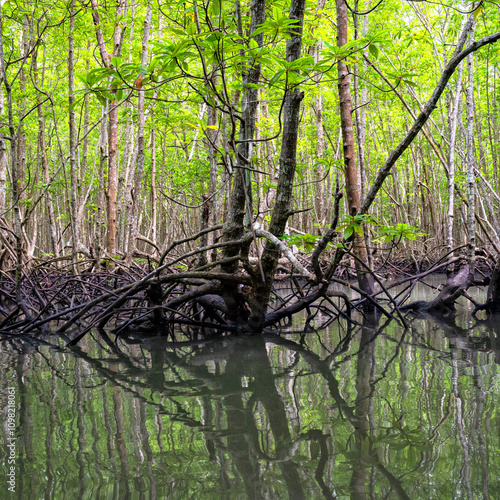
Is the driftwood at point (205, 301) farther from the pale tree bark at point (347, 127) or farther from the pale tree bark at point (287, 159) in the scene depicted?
the pale tree bark at point (347, 127)

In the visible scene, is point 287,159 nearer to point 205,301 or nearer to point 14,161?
point 205,301

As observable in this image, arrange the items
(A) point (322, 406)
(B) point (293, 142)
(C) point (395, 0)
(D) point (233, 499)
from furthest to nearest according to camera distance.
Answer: (C) point (395, 0) < (B) point (293, 142) < (A) point (322, 406) < (D) point (233, 499)

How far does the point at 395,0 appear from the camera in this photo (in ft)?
27.8

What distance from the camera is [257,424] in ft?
5.74

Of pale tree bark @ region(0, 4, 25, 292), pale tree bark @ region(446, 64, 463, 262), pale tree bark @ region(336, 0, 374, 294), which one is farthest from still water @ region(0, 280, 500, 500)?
pale tree bark @ region(446, 64, 463, 262)

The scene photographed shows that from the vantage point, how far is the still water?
1.28 metres

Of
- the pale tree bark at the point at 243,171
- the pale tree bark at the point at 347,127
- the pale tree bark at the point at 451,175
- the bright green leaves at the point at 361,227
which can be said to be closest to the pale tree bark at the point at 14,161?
the pale tree bark at the point at 243,171

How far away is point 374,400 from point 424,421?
1.02 ft

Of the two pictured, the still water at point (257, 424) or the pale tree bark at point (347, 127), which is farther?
the pale tree bark at point (347, 127)

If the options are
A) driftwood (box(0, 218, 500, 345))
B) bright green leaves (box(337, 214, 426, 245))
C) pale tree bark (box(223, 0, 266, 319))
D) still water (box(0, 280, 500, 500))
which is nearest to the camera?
still water (box(0, 280, 500, 500))

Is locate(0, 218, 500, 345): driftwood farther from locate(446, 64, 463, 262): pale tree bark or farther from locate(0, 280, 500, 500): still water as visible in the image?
locate(446, 64, 463, 262): pale tree bark

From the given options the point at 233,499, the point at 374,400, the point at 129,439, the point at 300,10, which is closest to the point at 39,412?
the point at 129,439

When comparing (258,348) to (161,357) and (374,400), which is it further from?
(374,400)

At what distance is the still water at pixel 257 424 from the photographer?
50.4 inches
